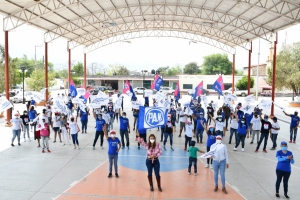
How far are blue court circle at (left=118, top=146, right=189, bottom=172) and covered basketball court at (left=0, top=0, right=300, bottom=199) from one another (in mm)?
37

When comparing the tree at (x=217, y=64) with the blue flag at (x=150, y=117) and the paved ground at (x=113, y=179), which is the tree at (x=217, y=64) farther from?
the blue flag at (x=150, y=117)

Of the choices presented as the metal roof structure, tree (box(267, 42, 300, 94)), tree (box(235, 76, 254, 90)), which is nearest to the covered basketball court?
the metal roof structure

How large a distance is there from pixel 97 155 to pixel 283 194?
680 cm

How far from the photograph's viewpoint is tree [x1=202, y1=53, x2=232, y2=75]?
3500 inches

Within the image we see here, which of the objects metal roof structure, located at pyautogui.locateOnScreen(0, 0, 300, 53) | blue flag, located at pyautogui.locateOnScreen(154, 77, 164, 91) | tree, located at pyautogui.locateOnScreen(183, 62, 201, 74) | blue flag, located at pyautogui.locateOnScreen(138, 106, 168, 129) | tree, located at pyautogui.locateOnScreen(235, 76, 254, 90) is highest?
tree, located at pyautogui.locateOnScreen(183, 62, 201, 74)

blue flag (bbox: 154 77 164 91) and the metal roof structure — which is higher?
the metal roof structure

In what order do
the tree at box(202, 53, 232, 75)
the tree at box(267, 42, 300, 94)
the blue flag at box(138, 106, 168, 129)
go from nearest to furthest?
1. the blue flag at box(138, 106, 168, 129)
2. the tree at box(267, 42, 300, 94)
3. the tree at box(202, 53, 232, 75)

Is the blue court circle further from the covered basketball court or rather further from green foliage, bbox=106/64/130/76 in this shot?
green foliage, bbox=106/64/130/76

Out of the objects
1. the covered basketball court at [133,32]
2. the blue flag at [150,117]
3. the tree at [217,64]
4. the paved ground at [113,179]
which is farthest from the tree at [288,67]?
the tree at [217,64]

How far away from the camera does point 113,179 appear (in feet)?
28.7

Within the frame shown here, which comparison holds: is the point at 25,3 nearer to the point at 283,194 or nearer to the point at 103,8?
the point at 103,8

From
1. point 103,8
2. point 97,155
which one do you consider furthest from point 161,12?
point 97,155

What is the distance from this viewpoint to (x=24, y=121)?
13.5 metres

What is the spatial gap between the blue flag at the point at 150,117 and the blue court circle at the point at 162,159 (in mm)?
1938
